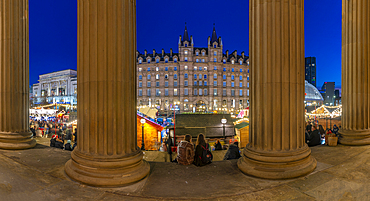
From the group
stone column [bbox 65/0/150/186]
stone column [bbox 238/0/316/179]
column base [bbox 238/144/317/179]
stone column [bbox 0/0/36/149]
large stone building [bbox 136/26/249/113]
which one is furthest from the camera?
large stone building [bbox 136/26/249/113]

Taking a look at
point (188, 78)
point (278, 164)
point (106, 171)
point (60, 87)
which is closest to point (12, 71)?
point (106, 171)

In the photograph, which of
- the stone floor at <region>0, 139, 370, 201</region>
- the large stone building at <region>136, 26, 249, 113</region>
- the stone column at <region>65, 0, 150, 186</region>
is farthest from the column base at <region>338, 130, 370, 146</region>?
the large stone building at <region>136, 26, 249, 113</region>

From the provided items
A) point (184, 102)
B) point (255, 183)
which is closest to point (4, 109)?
point (255, 183)

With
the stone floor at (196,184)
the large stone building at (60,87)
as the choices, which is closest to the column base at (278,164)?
the stone floor at (196,184)

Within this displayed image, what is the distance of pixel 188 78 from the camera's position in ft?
219

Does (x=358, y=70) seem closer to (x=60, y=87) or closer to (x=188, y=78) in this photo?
(x=188, y=78)

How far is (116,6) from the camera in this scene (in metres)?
3.84

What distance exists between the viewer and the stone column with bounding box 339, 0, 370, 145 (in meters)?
6.80

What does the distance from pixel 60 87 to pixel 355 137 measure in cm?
11184

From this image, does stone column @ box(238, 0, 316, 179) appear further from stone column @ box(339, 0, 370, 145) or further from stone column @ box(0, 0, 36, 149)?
stone column @ box(0, 0, 36, 149)

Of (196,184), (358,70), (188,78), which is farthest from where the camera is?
(188,78)

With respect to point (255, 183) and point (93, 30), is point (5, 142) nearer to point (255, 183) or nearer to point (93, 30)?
point (93, 30)

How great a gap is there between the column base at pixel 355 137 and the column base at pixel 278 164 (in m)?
3.72

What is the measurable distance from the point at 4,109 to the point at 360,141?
1304cm
